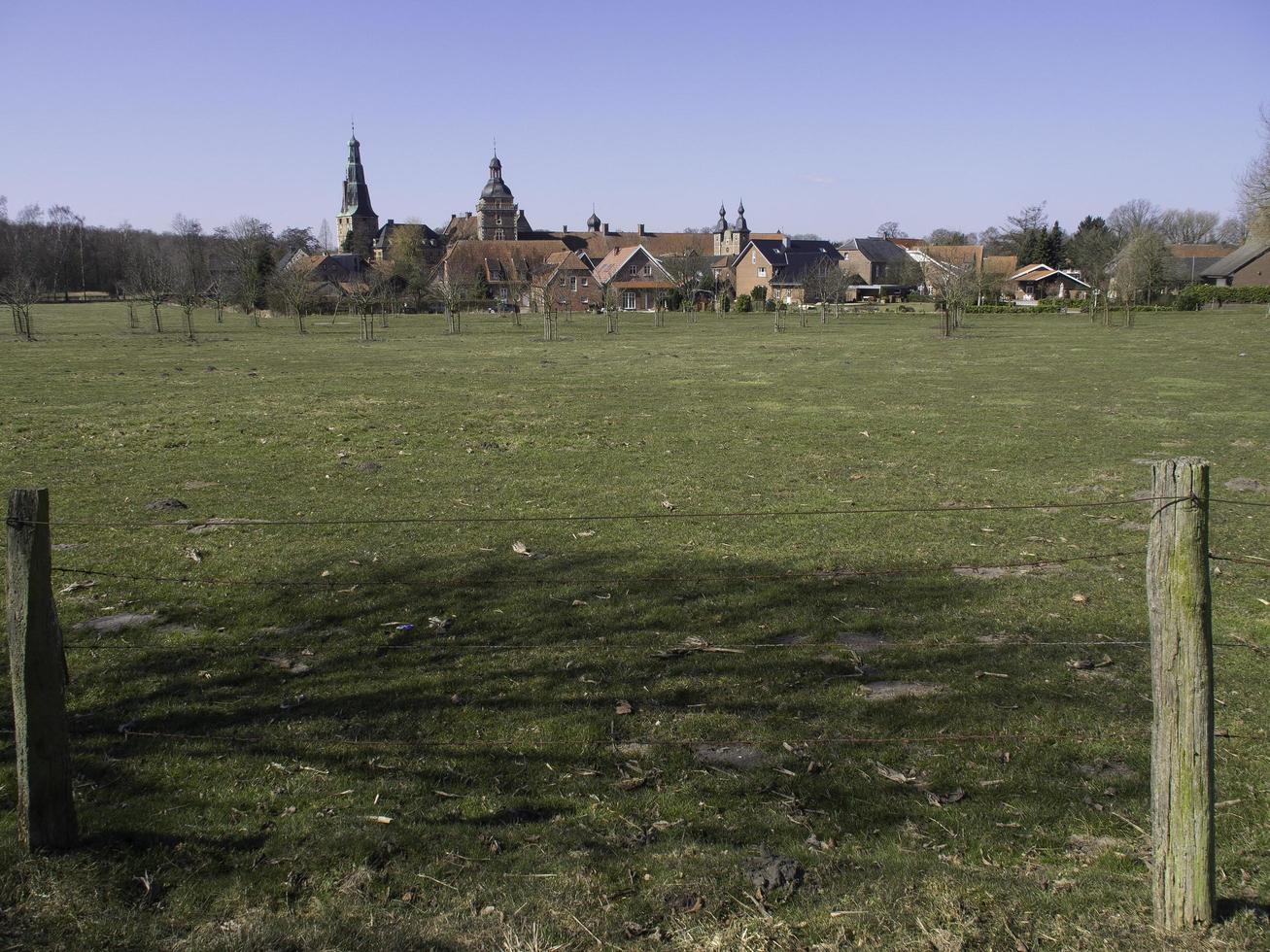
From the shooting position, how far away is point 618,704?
260 inches

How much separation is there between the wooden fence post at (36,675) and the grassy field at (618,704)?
9.5 inches

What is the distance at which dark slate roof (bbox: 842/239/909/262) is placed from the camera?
124 metres

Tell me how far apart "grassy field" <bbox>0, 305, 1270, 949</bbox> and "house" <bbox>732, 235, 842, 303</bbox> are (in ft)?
317

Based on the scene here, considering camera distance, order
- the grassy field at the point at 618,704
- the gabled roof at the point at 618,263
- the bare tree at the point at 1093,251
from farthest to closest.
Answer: the gabled roof at the point at 618,263 → the bare tree at the point at 1093,251 → the grassy field at the point at 618,704

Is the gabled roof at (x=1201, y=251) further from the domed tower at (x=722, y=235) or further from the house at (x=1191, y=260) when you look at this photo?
the domed tower at (x=722, y=235)

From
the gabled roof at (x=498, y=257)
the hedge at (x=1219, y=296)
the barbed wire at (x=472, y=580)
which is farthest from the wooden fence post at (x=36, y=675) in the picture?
the gabled roof at (x=498, y=257)

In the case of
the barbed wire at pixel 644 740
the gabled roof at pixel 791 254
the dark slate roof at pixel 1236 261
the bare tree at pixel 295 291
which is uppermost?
the gabled roof at pixel 791 254

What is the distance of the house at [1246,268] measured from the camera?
95.1 meters

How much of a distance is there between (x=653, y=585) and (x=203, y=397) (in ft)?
61.6

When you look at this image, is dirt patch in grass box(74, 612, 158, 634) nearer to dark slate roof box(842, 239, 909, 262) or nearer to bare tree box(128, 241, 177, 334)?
bare tree box(128, 241, 177, 334)

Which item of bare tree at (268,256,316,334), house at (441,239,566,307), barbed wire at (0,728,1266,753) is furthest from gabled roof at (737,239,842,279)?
barbed wire at (0,728,1266,753)

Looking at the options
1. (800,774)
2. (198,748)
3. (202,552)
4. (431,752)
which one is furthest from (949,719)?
(202,552)

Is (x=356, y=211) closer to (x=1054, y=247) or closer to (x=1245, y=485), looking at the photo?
(x=1054, y=247)

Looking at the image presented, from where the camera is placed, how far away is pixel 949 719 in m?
6.41
